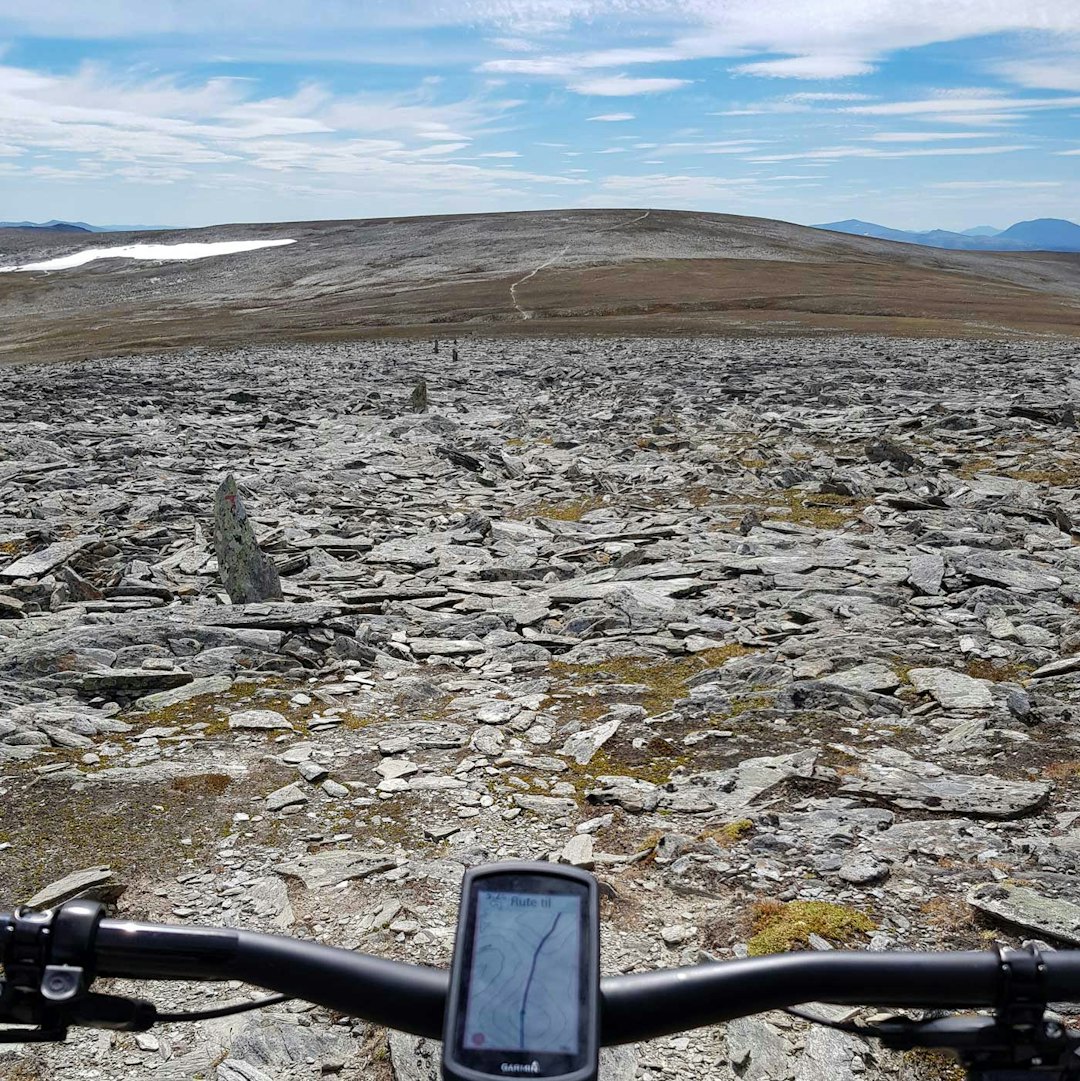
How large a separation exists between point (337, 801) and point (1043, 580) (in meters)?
10.1

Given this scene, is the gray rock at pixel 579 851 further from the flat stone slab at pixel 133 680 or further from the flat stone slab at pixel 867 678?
the flat stone slab at pixel 133 680

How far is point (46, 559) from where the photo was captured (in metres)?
15.3

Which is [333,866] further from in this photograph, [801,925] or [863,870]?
[863,870]

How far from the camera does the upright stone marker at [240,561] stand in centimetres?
1333

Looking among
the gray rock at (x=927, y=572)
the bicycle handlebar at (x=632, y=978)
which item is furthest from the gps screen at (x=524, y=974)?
the gray rock at (x=927, y=572)

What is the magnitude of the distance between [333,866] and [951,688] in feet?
20.7

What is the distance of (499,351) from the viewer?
56.3 m

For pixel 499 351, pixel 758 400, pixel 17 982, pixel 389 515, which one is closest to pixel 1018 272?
pixel 499 351

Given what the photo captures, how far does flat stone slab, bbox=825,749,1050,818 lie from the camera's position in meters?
7.59

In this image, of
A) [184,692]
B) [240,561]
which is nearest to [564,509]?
[240,561]

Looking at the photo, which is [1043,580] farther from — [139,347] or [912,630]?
[139,347]

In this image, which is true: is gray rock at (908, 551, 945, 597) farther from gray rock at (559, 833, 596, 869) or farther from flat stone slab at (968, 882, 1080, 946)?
gray rock at (559, 833, 596, 869)

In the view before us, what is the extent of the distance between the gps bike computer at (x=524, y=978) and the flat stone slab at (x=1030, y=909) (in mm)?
4841

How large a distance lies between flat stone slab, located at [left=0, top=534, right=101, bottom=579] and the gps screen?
1434 cm
